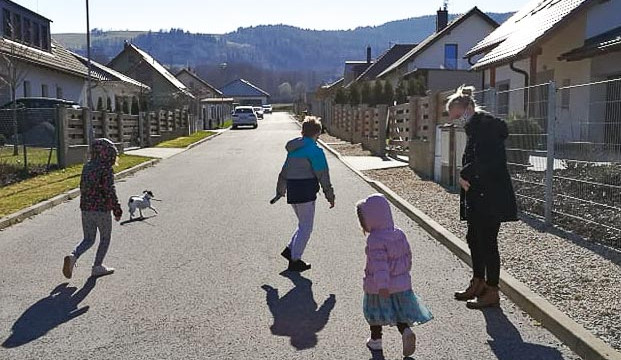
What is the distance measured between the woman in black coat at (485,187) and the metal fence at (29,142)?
13.3 m

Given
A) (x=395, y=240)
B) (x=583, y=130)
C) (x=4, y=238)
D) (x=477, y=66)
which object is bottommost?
(x=4, y=238)

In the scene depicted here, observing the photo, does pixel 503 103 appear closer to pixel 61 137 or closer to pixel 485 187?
pixel 485 187

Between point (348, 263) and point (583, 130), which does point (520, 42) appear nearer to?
point (583, 130)

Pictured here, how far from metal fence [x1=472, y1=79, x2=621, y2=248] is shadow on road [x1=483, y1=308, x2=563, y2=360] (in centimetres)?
279

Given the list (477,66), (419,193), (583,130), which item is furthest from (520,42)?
(583,130)

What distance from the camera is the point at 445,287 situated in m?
6.85

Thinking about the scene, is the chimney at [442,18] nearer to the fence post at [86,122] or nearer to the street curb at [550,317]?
the fence post at [86,122]

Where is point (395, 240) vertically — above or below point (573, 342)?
above

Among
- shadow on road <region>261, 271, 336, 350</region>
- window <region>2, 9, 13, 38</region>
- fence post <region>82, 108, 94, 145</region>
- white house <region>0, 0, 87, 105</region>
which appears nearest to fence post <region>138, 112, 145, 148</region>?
white house <region>0, 0, 87, 105</region>

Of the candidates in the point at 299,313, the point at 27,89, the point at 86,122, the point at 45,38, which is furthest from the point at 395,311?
the point at 45,38

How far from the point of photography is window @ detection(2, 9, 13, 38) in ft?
107

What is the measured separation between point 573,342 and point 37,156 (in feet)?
64.6

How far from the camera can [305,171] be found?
7.56m

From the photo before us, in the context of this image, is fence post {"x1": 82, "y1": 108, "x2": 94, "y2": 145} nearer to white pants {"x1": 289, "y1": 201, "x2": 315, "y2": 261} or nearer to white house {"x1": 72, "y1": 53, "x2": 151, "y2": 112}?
white pants {"x1": 289, "y1": 201, "x2": 315, "y2": 261}
